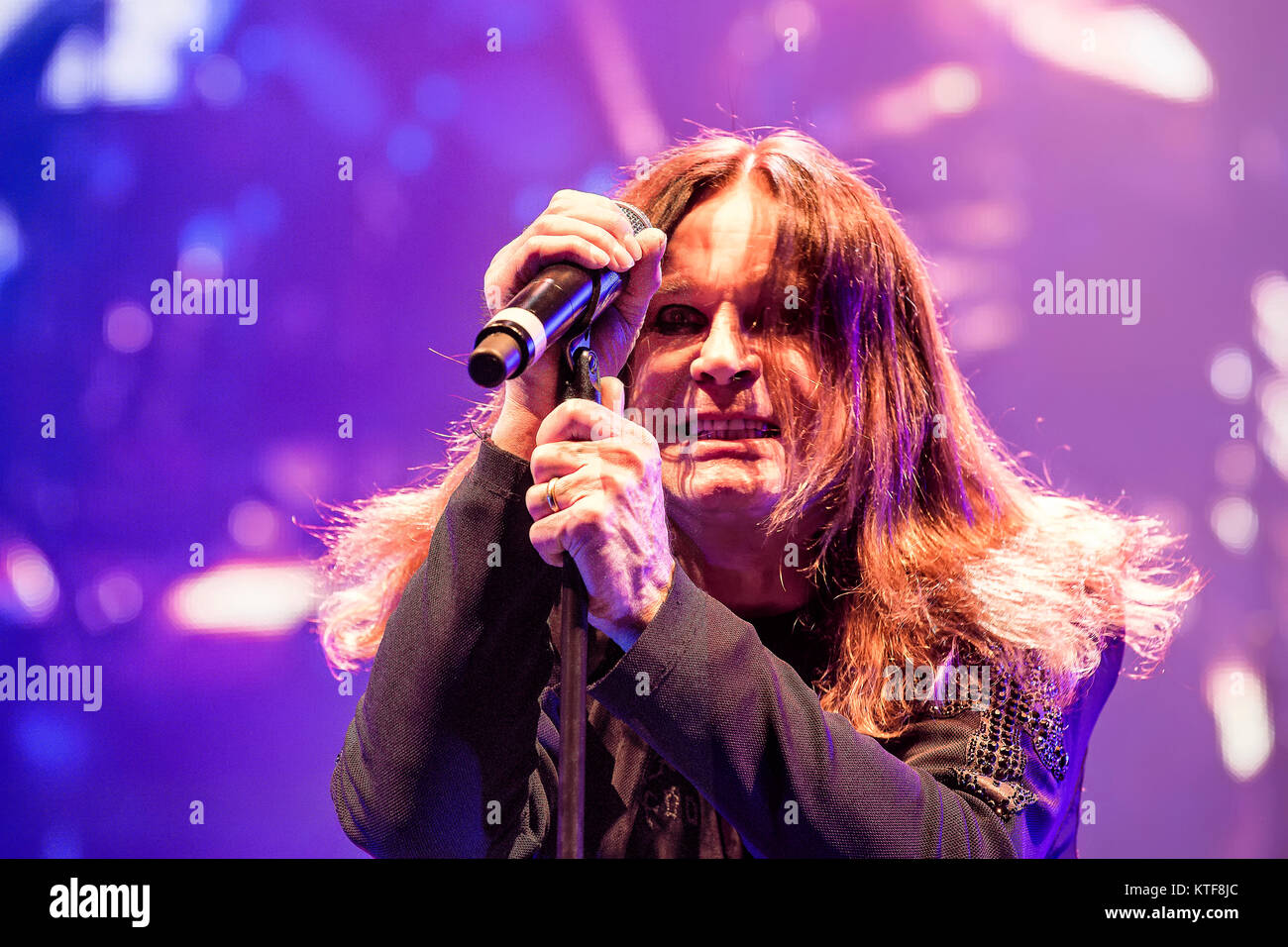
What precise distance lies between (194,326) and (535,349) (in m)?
1.11

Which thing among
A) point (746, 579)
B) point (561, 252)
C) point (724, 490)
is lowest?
point (746, 579)

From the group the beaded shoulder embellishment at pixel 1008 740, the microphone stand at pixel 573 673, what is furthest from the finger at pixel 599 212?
the beaded shoulder embellishment at pixel 1008 740

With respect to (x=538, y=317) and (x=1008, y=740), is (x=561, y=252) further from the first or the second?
(x=1008, y=740)

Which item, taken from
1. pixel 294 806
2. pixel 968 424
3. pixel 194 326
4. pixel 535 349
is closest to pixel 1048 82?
pixel 968 424

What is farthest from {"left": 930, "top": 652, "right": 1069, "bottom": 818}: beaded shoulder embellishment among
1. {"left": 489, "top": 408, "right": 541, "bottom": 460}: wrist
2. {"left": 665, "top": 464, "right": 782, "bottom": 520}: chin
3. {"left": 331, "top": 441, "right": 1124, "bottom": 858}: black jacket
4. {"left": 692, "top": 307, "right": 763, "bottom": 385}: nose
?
{"left": 489, "top": 408, "right": 541, "bottom": 460}: wrist

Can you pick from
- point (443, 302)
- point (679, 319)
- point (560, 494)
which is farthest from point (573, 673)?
point (443, 302)

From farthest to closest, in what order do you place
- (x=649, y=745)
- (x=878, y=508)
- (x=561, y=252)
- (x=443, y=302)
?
(x=443, y=302) → (x=878, y=508) → (x=649, y=745) → (x=561, y=252)

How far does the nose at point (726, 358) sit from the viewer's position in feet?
4.49

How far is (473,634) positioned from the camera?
3.70ft

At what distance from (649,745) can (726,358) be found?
48cm

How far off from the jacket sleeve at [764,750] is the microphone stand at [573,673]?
0.11m

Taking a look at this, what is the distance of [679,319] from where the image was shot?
1.44 m

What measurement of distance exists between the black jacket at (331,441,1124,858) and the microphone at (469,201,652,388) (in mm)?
232
